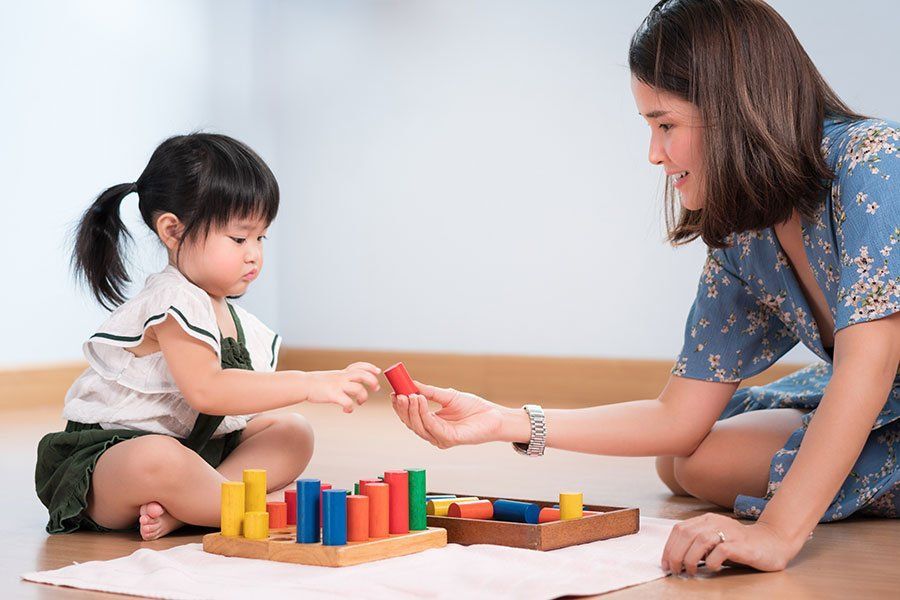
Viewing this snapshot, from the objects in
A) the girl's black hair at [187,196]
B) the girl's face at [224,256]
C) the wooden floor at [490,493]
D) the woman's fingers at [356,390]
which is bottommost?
the wooden floor at [490,493]

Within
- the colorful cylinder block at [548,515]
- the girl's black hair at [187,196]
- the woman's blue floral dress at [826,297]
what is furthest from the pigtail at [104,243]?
the woman's blue floral dress at [826,297]

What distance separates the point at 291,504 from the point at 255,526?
0.08 meters

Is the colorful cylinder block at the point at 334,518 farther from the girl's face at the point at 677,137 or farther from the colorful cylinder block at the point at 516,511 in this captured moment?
the girl's face at the point at 677,137

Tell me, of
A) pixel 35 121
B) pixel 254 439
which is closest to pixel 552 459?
pixel 254 439

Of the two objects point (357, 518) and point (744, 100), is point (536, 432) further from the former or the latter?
point (744, 100)

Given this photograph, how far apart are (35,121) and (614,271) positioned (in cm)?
156

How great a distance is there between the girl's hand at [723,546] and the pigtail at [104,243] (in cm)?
82

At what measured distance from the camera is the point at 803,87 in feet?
3.90

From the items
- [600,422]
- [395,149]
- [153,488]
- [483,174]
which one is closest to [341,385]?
[153,488]

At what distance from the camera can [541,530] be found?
1.14 metres

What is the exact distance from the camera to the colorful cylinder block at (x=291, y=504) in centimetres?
120

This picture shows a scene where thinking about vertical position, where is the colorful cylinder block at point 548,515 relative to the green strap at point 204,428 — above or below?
below

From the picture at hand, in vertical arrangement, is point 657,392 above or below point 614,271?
below

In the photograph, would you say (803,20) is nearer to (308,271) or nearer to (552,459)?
(552,459)
